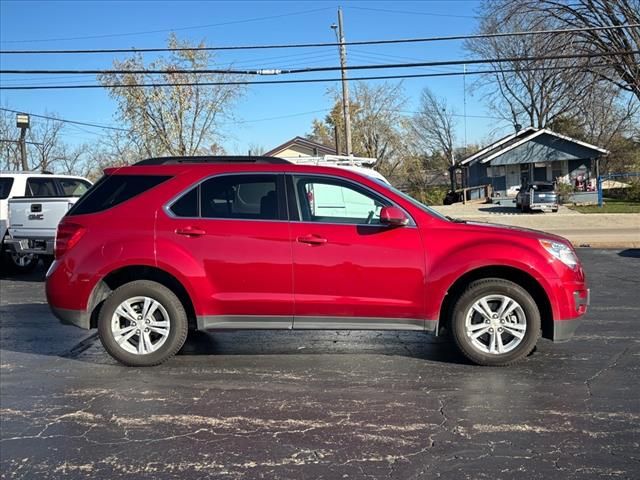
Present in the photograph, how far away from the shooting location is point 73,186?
12789mm

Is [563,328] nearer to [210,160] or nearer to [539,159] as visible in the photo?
[210,160]

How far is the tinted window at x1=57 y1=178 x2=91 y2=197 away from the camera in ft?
41.0

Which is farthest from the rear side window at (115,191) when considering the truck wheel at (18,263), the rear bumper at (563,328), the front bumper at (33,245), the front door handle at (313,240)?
the truck wheel at (18,263)

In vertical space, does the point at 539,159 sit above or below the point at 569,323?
above

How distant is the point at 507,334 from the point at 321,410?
1.87 m

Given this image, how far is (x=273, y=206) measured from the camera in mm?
5309

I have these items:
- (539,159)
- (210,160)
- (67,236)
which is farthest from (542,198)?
(67,236)

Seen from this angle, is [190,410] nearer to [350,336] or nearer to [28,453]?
[28,453]

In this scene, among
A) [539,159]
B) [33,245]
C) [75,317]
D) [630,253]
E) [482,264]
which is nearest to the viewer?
[482,264]

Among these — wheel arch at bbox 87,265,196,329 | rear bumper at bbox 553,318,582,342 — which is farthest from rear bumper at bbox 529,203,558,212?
wheel arch at bbox 87,265,196,329

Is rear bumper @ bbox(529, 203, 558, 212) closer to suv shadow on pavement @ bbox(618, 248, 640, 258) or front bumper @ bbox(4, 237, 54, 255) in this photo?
suv shadow on pavement @ bbox(618, 248, 640, 258)

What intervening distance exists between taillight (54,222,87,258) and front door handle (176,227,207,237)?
0.87m

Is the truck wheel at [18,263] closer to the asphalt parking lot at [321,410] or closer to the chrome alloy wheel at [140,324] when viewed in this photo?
the asphalt parking lot at [321,410]

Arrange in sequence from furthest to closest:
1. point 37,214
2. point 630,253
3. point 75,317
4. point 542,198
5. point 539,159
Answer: point 539,159 → point 542,198 → point 630,253 → point 37,214 → point 75,317
